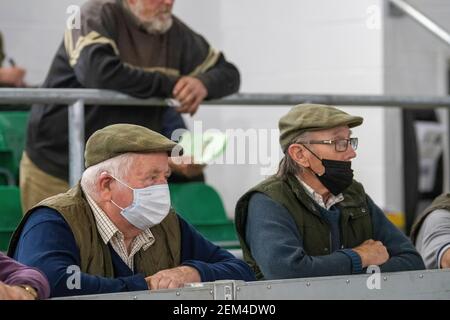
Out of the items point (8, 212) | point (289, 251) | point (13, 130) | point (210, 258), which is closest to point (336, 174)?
point (289, 251)

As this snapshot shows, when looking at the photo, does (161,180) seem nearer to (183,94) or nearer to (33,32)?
(183,94)

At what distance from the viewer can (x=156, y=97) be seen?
186 inches

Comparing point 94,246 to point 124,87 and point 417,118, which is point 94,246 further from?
point 417,118

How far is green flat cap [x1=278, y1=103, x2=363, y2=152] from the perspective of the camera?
402cm

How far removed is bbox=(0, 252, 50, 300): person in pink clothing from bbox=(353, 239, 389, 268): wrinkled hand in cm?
124

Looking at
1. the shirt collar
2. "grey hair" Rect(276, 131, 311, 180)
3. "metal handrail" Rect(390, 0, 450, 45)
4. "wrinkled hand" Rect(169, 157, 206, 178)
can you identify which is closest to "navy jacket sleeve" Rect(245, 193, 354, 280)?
"grey hair" Rect(276, 131, 311, 180)

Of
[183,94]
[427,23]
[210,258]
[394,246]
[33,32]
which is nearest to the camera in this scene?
[210,258]

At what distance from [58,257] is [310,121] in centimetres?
111

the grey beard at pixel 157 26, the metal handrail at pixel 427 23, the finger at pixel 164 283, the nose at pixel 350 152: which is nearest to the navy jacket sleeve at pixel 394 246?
the nose at pixel 350 152

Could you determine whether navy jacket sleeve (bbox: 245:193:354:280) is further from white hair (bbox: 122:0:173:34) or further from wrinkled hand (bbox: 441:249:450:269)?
white hair (bbox: 122:0:173:34)

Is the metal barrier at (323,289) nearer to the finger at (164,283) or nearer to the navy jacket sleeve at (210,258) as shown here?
the finger at (164,283)

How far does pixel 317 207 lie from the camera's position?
407cm

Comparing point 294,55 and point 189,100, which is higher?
point 294,55

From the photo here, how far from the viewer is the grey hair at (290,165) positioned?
13.4 ft
